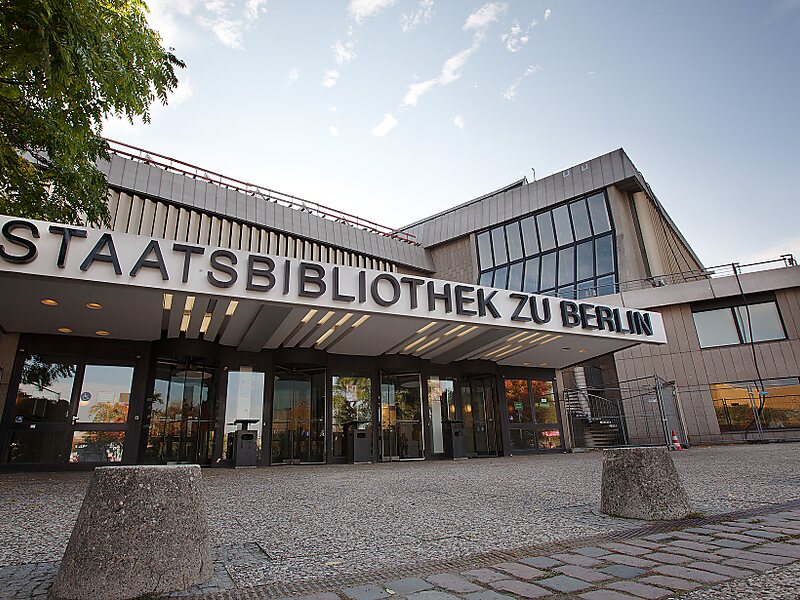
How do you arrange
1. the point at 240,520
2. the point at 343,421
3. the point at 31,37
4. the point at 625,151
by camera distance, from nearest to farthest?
the point at 240,520
the point at 31,37
the point at 343,421
the point at 625,151

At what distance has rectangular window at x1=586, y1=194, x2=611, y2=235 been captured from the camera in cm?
2188

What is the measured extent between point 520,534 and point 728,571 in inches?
53.6

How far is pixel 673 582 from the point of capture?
2.19m

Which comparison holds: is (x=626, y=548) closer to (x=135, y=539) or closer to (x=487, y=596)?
(x=487, y=596)

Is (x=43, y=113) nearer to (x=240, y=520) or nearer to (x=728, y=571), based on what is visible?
(x=240, y=520)

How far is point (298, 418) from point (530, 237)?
1623cm

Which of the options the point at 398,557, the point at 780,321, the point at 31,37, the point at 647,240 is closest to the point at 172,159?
the point at 31,37

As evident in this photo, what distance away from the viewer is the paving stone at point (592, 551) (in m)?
2.76

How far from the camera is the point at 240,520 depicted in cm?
423

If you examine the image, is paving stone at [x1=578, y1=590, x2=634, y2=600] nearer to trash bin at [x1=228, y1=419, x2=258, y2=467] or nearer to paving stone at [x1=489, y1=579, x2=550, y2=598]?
paving stone at [x1=489, y1=579, x2=550, y2=598]

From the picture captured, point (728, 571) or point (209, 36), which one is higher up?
point (209, 36)

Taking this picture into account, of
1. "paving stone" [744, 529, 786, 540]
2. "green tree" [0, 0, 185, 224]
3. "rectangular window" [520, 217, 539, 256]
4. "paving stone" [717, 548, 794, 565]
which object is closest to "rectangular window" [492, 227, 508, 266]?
"rectangular window" [520, 217, 539, 256]

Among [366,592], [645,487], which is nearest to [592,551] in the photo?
[645,487]

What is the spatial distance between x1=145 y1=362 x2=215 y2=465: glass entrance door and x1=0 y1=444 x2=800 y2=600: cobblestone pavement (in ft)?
19.3
